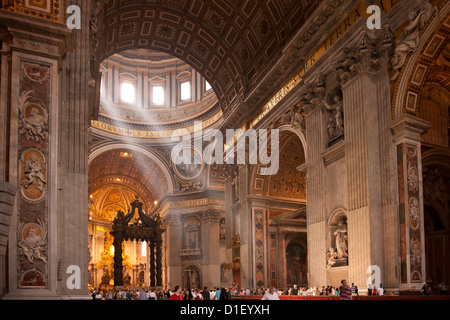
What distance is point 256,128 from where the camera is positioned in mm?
21938

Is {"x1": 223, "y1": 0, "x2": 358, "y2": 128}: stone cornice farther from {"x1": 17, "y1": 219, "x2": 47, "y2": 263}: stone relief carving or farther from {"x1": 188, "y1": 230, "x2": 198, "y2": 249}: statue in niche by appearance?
{"x1": 188, "y1": 230, "x2": 198, "y2": 249}: statue in niche

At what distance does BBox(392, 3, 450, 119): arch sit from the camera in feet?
40.6

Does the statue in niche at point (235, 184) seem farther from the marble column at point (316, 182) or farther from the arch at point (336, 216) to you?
the arch at point (336, 216)

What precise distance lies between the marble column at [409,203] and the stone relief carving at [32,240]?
8.28 m

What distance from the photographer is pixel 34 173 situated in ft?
27.2

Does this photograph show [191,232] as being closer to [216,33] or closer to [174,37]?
[174,37]

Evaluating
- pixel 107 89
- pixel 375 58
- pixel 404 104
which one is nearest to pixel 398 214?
pixel 404 104

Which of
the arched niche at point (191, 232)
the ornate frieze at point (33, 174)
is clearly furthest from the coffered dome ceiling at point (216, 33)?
the arched niche at point (191, 232)

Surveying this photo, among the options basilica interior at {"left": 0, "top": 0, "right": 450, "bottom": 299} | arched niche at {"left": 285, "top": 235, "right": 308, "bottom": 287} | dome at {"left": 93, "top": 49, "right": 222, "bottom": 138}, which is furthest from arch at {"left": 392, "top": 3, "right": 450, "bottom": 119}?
dome at {"left": 93, "top": 49, "right": 222, "bottom": 138}

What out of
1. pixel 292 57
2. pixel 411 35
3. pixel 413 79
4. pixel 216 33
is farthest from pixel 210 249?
pixel 411 35

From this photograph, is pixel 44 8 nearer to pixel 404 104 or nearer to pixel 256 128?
pixel 404 104

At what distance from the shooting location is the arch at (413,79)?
12.4 metres

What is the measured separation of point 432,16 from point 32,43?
29.5 ft

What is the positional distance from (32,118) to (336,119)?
31.1ft
